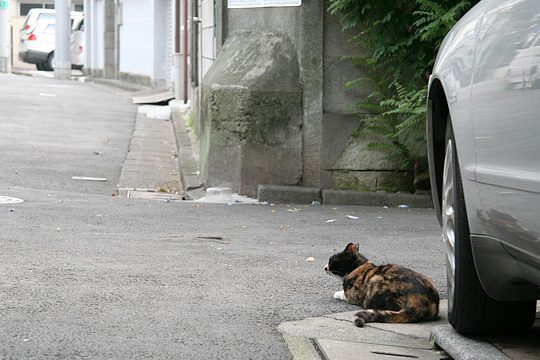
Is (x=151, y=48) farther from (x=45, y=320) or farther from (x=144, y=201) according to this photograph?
(x=45, y=320)

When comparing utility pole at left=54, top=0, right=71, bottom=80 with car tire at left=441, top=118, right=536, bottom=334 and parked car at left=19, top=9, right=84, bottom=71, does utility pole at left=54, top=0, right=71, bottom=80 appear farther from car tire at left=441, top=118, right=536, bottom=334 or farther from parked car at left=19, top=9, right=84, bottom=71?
car tire at left=441, top=118, right=536, bottom=334

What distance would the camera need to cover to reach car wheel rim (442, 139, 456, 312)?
15.9ft

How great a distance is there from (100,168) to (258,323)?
856cm

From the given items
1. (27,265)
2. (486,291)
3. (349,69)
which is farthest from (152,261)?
(349,69)

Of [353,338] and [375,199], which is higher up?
[353,338]

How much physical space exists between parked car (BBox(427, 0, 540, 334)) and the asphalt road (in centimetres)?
89

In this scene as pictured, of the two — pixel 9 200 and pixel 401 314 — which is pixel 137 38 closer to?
pixel 9 200

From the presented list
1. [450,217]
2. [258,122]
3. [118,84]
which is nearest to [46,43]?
[118,84]

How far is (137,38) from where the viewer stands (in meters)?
30.8

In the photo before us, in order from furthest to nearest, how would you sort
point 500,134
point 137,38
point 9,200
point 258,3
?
point 137,38
point 258,3
point 9,200
point 500,134

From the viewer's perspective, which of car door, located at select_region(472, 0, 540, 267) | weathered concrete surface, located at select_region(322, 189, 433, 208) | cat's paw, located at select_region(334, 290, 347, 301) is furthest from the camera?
weathered concrete surface, located at select_region(322, 189, 433, 208)

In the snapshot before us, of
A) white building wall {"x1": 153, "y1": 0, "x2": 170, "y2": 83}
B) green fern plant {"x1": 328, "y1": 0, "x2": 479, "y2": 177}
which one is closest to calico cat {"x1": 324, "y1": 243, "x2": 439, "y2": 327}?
green fern plant {"x1": 328, "y1": 0, "x2": 479, "y2": 177}

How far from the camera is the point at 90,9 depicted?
38812 mm

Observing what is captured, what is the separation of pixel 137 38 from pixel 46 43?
15.1 meters
